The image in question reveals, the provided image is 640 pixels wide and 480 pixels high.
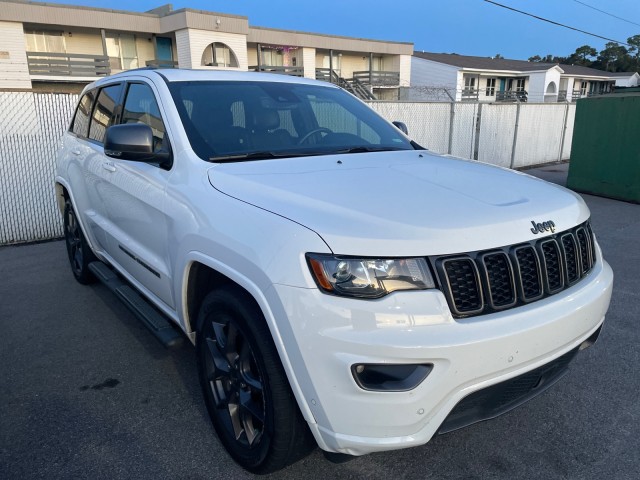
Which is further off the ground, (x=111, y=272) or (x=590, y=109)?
(x=590, y=109)

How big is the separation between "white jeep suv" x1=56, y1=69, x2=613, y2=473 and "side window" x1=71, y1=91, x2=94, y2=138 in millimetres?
1660

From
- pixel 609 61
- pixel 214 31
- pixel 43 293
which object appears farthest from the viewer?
pixel 609 61

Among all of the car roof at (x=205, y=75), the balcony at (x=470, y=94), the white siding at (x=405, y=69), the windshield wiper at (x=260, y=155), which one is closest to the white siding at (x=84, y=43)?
the white siding at (x=405, y=69)

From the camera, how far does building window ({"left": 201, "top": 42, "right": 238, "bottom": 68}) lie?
98.8 ft

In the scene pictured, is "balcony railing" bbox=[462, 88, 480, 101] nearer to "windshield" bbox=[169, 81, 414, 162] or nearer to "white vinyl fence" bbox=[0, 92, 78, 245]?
"white vinyl fence" bbox=[0, 92, 78, 245]

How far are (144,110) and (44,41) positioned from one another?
3022 cm

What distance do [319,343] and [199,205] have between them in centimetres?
106

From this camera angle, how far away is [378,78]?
130 ft

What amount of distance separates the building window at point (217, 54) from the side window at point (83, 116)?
26566mm

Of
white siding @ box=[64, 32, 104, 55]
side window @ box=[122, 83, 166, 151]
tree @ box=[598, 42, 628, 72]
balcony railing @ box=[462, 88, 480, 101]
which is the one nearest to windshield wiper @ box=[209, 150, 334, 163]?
side window @ box=[122, 83, 166, 151]

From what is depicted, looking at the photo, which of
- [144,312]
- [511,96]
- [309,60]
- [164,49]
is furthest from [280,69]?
[144,312]

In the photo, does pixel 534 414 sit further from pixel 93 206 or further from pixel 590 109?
pixel 590 109

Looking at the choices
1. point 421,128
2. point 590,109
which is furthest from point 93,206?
point 590,109

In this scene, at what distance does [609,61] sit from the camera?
269 ft
